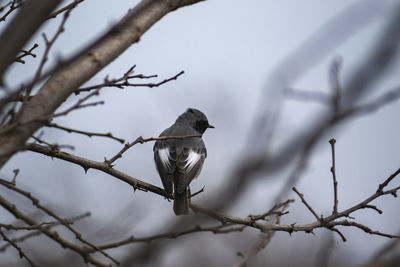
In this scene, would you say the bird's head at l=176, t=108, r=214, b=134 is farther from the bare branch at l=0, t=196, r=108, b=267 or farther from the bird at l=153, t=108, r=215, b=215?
the bare branch at l=0, t=196, r=108, b=267

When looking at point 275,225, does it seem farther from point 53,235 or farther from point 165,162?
point 165,162

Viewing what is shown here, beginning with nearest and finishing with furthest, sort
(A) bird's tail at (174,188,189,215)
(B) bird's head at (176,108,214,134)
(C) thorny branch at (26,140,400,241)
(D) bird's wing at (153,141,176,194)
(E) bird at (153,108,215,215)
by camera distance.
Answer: (C) thorny branch at (26,140,400,241) < (A) bird's tail at (174,188,189,215) < (E) bird at (153,108,215,215) < (D) bird's wing at (153,141,176,194) < (B) bird's head at (176,108,214,134)

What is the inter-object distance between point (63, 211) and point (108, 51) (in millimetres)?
1809

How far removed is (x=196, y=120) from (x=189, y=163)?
168 cm

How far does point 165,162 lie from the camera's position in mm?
5938

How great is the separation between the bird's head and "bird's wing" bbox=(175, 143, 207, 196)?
97cm

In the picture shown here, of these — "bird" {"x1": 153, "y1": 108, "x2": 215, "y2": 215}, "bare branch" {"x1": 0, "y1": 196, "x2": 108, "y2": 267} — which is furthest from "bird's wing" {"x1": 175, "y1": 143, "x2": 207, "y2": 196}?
"bare branch" {"x1": 0, "y1": 196, "x2": 108, "y2": 267}

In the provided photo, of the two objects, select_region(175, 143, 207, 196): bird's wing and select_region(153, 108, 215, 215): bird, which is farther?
select_region(175, 143, 207, 196): bird's wing

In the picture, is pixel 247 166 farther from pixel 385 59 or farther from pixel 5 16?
pixel 5 16

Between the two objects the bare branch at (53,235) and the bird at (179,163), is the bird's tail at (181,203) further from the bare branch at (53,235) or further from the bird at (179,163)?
the bare branch at (53,235)

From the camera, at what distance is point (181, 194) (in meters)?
5.31

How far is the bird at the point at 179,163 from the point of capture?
5.30 m

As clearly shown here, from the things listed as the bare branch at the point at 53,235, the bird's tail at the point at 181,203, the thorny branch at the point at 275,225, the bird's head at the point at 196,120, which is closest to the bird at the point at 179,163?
the bird's tail at the point at 181,203

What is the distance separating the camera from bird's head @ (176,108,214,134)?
24.6 ft
